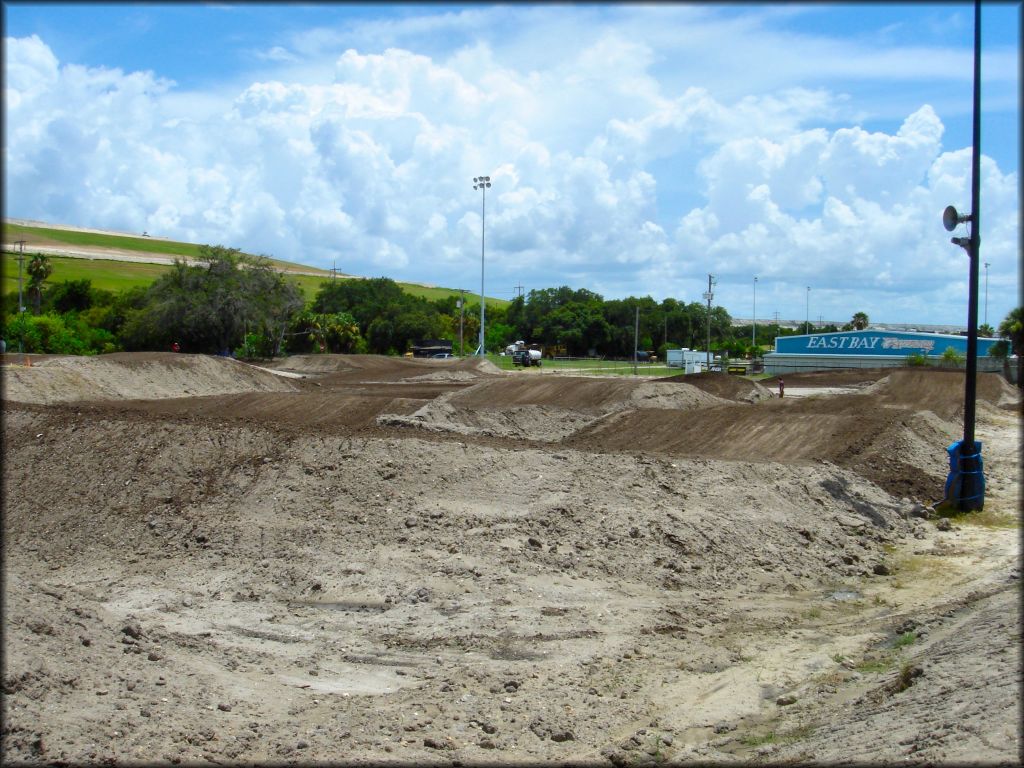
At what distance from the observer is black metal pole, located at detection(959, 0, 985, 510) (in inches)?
683

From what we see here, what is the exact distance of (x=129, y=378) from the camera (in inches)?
1634

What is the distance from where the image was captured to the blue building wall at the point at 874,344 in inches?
3243

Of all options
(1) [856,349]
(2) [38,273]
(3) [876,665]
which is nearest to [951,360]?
(1) [856,349]

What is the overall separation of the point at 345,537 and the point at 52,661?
21.5ft

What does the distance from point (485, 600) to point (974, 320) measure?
1190cm

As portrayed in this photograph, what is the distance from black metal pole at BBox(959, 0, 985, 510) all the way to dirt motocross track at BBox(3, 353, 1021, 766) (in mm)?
826

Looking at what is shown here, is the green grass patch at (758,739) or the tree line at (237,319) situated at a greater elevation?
the tree line at (237,319)

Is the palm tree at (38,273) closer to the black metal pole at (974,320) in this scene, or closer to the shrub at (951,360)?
the black metal pole at (974,320)

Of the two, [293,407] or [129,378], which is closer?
[293,407]

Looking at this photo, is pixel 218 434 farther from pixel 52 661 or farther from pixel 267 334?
pixel 267 334

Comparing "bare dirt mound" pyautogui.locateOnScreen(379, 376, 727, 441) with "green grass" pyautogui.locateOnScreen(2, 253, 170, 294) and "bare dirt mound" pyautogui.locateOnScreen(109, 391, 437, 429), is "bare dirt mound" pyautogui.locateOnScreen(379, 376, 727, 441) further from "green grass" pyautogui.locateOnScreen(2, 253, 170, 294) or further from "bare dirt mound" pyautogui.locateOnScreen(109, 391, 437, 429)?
"green grass" pyautogui.locateOnScreen(2, 253, 170, 294)

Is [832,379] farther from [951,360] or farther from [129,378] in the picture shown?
[129,378]

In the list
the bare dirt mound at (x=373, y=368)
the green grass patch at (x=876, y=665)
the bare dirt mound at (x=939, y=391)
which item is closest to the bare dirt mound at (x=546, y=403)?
the bare dirt mound at (x=939, y=391)

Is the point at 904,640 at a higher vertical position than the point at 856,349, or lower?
lower
